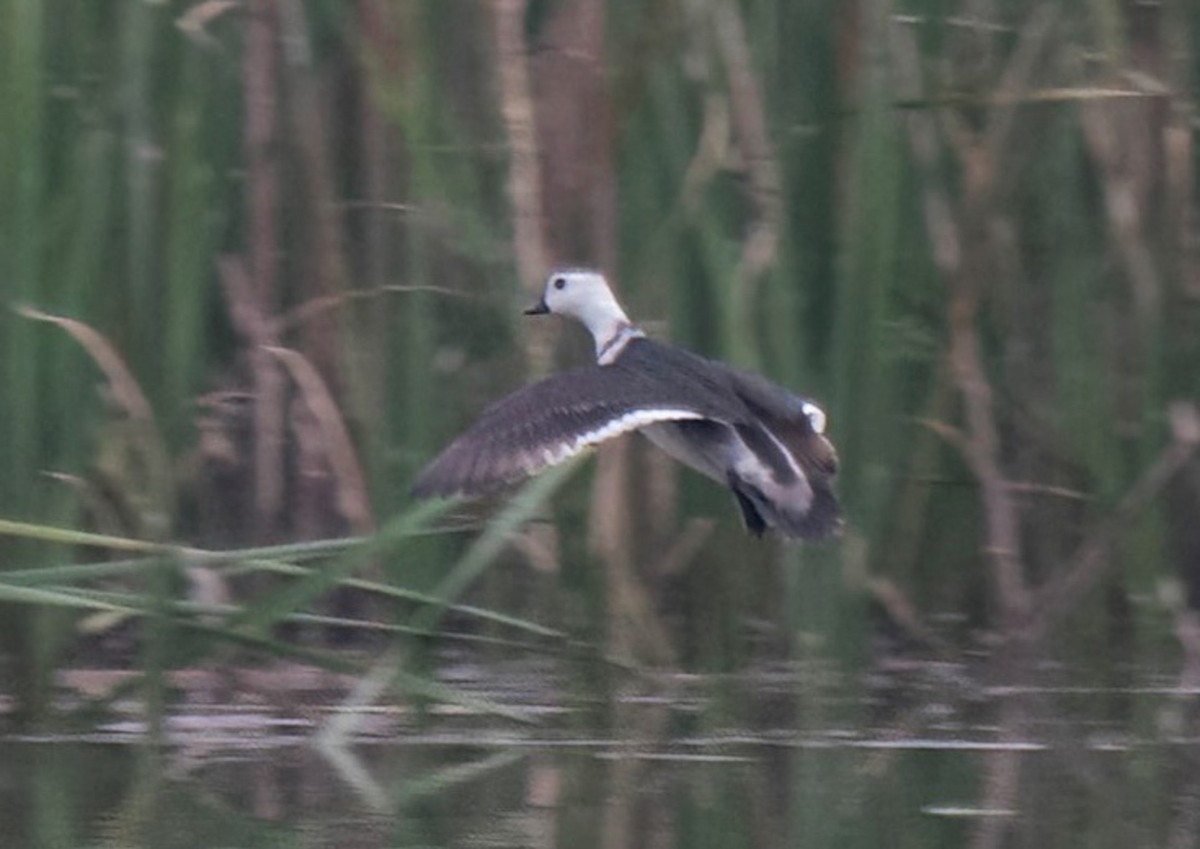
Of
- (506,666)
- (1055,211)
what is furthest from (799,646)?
→ (1055,211)

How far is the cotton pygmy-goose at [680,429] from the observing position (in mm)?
3596

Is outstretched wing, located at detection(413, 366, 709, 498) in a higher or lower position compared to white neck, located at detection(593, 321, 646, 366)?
lower

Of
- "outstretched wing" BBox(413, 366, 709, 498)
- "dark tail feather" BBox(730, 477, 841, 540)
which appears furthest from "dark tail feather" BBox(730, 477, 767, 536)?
"outstretched wing" BBox(413, 366, 709, 498)

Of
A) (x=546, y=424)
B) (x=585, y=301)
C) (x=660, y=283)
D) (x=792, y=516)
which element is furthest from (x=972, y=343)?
(x=546, y=424)

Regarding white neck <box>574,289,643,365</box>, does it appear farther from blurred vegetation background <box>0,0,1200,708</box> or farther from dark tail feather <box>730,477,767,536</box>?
dark tail feather <box>730,477,767,536</box>

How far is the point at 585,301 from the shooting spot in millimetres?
4289

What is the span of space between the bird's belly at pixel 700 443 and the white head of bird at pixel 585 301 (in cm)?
24

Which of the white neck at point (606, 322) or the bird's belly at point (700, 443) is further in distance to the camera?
the white neck at point (606, 322)

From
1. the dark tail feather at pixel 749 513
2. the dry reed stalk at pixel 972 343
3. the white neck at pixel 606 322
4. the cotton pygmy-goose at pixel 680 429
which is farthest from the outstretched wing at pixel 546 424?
the dry reed stalk at pixel 972 343

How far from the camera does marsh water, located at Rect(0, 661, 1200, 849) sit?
134 inches

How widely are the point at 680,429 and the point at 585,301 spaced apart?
1.00ft

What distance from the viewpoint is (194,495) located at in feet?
14.7

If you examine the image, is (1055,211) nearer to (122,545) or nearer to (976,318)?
(976,318)

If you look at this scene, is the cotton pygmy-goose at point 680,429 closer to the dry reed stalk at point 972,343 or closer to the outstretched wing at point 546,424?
the outstretched wing at point 546,424
